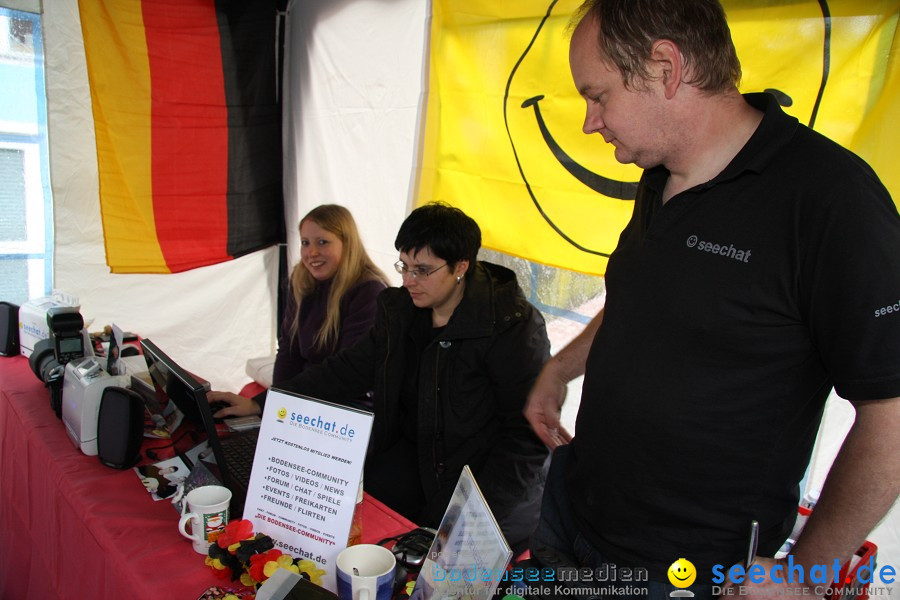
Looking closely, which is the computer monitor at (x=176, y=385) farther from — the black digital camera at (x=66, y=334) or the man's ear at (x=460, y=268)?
the man's ear at (x=460, y=268)

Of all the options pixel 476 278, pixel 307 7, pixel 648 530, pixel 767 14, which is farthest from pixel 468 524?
pixel 307 7

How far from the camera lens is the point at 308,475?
0.97 meters

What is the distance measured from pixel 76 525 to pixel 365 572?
0.71m

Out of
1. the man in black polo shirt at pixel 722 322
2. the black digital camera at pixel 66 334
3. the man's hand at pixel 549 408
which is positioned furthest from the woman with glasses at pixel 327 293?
the man in black polo shirt at pixel 722 322

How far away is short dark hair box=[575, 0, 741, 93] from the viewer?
826 mm

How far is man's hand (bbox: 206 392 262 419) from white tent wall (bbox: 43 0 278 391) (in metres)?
1.53

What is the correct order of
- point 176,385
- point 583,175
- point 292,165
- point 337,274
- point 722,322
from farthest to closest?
point 292,165
point 337,274
point 583,175
point 176,385
point 722,322

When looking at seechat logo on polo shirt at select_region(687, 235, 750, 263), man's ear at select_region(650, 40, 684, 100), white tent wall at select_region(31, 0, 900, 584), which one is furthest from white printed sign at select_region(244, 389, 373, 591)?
white tent wall at select_region(31, 0, 900, 584)

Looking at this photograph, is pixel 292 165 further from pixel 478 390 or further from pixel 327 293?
pixel 478 390

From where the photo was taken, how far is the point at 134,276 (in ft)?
9.84

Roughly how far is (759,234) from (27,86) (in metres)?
2.97

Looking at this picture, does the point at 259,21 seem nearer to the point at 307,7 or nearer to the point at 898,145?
the point at 307,7

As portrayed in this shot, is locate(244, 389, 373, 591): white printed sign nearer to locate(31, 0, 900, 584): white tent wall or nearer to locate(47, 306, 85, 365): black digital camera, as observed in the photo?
locate(47, 306, 85, 365): black digital camera

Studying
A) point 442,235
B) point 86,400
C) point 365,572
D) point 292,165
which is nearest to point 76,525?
point 86,400
